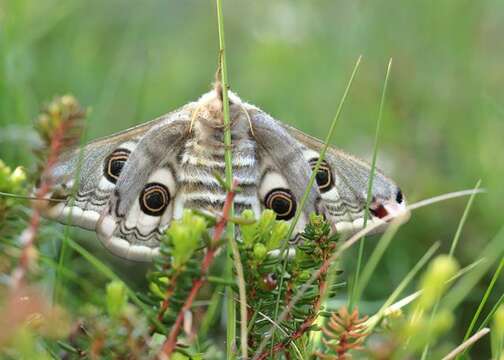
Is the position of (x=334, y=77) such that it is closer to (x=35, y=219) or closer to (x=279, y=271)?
(x=279, y=271)

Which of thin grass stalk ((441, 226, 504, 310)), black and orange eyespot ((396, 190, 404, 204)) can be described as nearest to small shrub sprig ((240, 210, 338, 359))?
thin grass stalk ((441, 226, 504, 310))

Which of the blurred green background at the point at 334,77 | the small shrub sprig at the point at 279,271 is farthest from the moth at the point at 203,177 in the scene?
the small shrub sprig at the point at 279,271

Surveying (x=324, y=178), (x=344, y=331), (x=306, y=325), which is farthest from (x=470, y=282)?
(x=324, y=178)

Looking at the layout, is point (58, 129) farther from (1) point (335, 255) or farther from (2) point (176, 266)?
(1) point (335, 255)

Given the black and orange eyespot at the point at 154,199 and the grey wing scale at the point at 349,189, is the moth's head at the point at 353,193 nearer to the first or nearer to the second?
the grey wing scale at the point at 349,189

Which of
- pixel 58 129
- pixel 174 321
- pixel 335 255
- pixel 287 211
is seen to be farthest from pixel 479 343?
pixel 58 129

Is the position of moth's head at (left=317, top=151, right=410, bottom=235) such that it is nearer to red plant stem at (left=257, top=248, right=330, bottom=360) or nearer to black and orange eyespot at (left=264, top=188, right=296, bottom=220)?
black and orange eyespot at (left=264, top=188, right=296, bottom=220)
